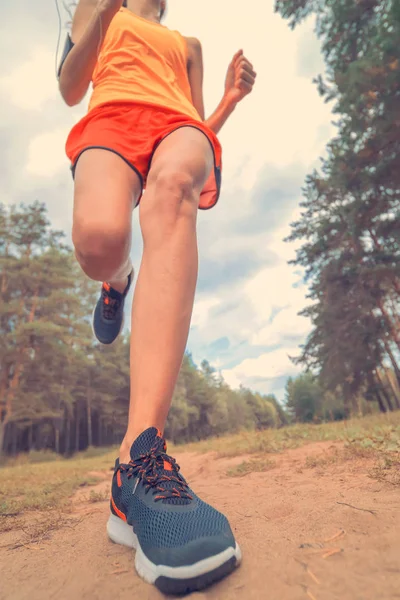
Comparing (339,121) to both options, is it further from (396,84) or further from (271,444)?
(271,444)

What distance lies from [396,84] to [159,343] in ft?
31.9

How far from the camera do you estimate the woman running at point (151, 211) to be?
31.6 inches

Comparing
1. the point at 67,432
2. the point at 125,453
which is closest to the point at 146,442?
the point at 125,453

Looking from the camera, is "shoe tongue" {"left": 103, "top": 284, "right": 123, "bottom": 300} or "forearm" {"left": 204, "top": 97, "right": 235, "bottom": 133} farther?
"shoe tongue" {"left": 103, "top": 284, "right": 123, "bottom": 300}

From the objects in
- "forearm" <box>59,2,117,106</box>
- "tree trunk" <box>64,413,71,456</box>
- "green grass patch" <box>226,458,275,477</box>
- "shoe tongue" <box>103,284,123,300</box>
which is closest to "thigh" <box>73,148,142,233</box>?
"forearm" <box>59,2,117,106</box>

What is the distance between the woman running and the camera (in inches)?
31.6

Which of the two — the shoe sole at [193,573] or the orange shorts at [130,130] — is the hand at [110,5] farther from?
the shoe sole at [193,573]

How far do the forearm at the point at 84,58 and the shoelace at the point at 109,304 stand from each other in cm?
108

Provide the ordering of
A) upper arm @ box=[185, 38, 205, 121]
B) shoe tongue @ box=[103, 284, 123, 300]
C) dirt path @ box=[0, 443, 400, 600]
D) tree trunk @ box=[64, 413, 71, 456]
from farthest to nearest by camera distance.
Result: 1. tree trunk @ box=[64, 413, 71, 456]
2. shoe tongue @ box=[103, 284, 123, 300]
3. upper arm @ box=[185, 38, 205, 121]
4. dirt path @ box=[0, 443, 400, 600]

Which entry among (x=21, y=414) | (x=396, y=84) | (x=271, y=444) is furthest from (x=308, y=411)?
(x=271, y=444)

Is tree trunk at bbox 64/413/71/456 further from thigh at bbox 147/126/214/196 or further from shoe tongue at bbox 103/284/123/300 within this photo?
thigh at bbox 147/126/214/196

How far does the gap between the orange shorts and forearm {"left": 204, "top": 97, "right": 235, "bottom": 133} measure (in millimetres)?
473

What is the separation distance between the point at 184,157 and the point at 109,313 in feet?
4.24

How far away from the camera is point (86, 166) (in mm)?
1474
